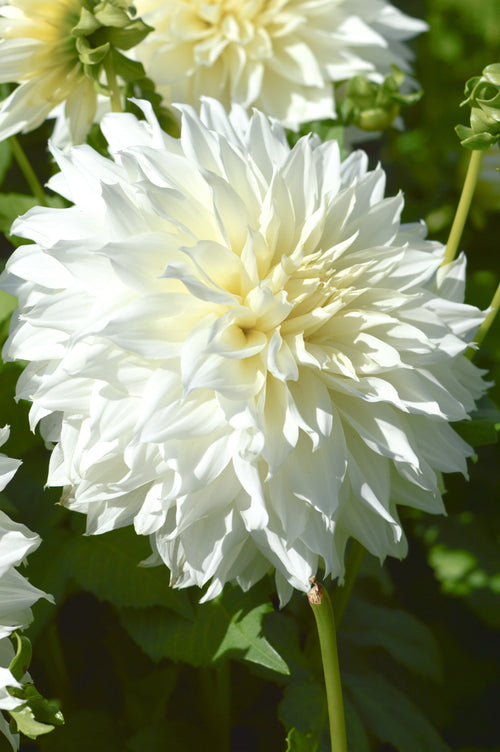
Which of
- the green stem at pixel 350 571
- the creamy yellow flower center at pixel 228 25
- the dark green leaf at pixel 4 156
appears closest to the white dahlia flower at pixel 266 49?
the creamy yellow flower center at pixel 228 25

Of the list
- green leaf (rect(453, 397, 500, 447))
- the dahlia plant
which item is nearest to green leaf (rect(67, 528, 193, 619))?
the dahlia plant

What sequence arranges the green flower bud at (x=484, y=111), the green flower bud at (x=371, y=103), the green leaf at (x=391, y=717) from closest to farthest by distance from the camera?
the green flower bud at (x=484, y=111), the green leaf at (x=391, y=717), the green flower bud at (x=371, y=103)

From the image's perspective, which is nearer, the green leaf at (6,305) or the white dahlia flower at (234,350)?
the white dahlia flower at (234,350)

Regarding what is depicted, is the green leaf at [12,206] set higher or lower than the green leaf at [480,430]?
higher

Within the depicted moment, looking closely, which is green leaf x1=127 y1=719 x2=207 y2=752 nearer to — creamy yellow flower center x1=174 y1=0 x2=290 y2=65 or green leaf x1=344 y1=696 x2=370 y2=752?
green leaf x1=344 y1=696 x2=370 y2=752

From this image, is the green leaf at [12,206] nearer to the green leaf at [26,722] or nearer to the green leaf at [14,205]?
the green leaf at [14,205]
